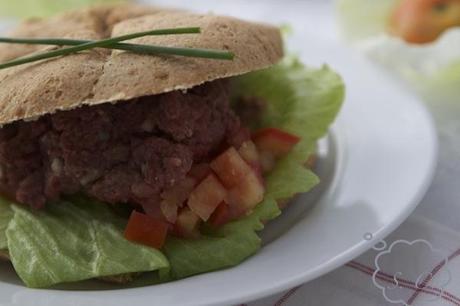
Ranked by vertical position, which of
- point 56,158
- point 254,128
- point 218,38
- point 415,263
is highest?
point 218,38

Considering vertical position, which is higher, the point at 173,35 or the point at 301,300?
the point at 173,35

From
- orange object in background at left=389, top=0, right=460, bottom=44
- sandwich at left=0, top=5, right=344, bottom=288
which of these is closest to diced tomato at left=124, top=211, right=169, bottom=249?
sandwich at left=0, top=5, right=344, bottom=288

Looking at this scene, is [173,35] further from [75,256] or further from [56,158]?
[75,256]

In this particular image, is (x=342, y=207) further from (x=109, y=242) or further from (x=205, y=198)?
(x=109, y=242)

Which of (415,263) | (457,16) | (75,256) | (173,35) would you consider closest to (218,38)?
(173,35)

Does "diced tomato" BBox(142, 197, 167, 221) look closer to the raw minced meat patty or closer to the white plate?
the raw minced meat patty

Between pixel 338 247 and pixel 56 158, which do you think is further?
pixel 56 158
